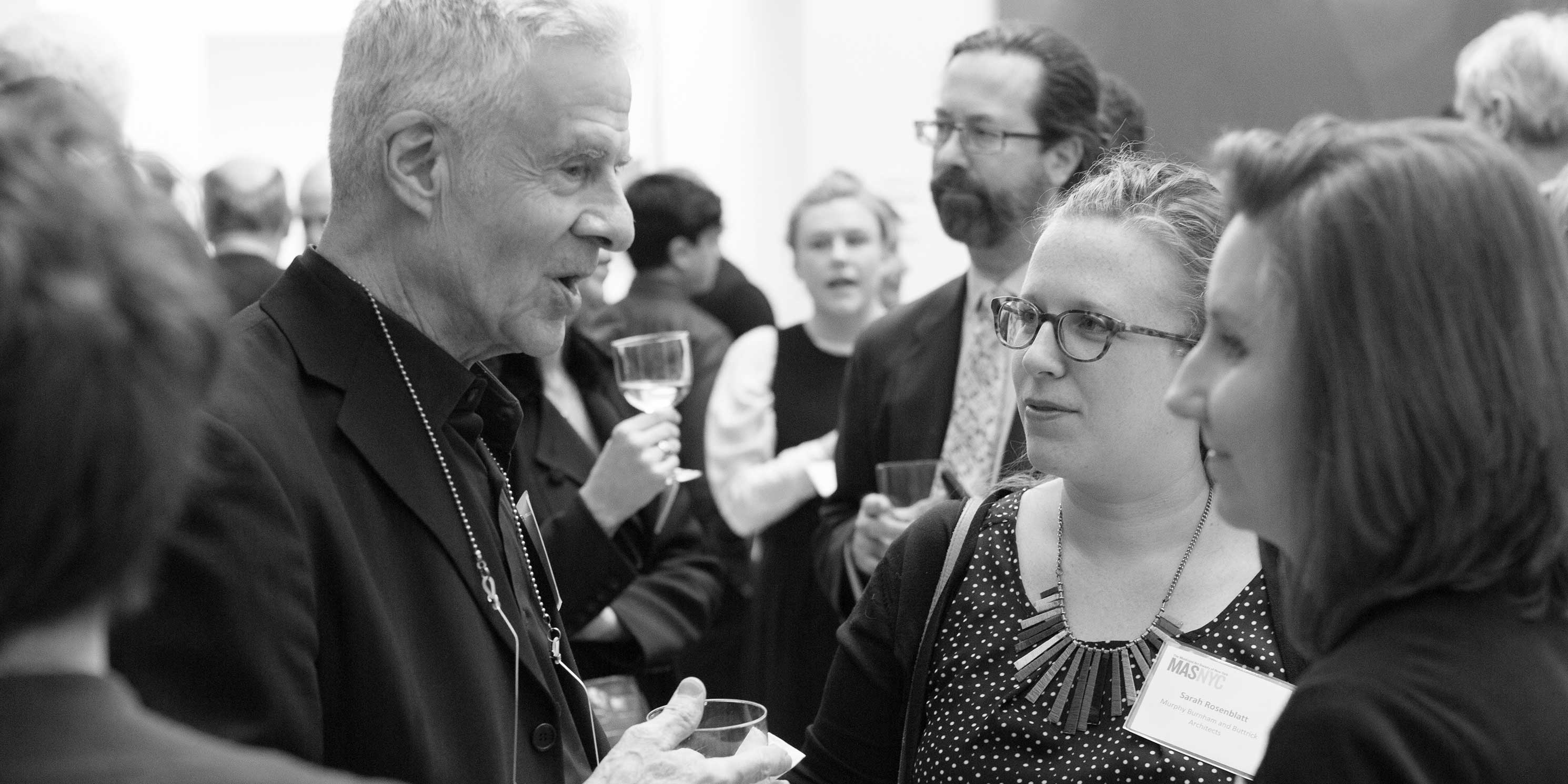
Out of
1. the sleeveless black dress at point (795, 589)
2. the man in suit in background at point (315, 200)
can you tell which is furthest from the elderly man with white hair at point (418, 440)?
the man in suit in background at point (315, 200)

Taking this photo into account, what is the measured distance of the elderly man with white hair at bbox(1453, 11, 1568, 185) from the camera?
152 inches

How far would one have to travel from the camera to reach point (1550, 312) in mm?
1071

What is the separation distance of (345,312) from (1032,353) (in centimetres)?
87

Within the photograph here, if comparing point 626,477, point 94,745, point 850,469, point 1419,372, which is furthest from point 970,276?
point 94,745

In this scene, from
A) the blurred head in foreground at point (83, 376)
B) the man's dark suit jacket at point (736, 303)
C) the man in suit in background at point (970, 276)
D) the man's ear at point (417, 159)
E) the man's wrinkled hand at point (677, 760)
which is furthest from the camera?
the man's dark suit jacket at point (736, 303)

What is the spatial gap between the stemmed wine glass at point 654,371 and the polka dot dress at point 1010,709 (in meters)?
1.20

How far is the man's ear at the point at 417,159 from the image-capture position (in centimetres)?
160

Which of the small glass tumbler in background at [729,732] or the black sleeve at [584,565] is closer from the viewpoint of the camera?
the small glass tumbler in background at [729,732]

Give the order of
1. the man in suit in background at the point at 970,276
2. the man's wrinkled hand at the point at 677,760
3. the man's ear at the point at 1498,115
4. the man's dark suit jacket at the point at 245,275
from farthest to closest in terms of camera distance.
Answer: the man's ear at the point at 1498,115 < the man's dark suit jacket at the point at 245,275 < the man in suit in background at the point at 970,276 < the man's wrinkled hand at the point at 677,760

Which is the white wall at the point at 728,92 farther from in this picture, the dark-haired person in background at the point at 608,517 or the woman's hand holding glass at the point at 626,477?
the woman's hand holding glass at the point at 626,477

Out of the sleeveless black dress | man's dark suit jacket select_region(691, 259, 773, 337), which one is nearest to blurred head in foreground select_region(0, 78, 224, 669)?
the sleeveless black dress

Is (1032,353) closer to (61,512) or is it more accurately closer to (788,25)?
(61,512)

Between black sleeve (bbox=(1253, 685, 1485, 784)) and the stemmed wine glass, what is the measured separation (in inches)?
78.4

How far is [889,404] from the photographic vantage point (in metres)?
3.11
